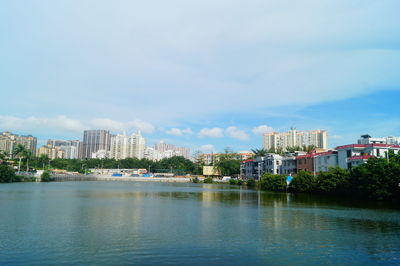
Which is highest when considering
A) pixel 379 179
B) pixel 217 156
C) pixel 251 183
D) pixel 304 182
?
pixel 217 156

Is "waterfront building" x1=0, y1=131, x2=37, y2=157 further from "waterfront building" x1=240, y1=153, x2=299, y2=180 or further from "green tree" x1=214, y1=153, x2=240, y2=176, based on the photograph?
"waterfront building" x1=240, y1=153, x2=299, y2=180

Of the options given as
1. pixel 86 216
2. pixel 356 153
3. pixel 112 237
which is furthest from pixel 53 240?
pixel 356 153

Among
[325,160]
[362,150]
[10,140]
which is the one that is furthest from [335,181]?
[10,140]

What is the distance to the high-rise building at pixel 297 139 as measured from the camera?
16075 cm

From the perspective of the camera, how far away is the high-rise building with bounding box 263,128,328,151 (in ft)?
527

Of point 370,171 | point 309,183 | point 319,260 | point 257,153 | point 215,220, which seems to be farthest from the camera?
point 257,153

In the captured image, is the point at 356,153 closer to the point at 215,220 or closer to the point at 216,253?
the point at 215,220

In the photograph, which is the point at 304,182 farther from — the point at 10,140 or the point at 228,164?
the point at 10,140

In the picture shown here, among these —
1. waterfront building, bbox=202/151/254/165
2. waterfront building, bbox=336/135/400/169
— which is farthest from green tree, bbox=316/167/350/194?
waterfront building, bbox=202/151/254/165

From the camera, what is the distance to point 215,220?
26469 millimetres

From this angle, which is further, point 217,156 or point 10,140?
point 10,140

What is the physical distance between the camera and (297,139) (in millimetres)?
166750

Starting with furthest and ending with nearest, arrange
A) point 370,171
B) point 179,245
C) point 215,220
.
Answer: point 370,171
point 215,220
point 179,245

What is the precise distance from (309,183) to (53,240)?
5018 cm
